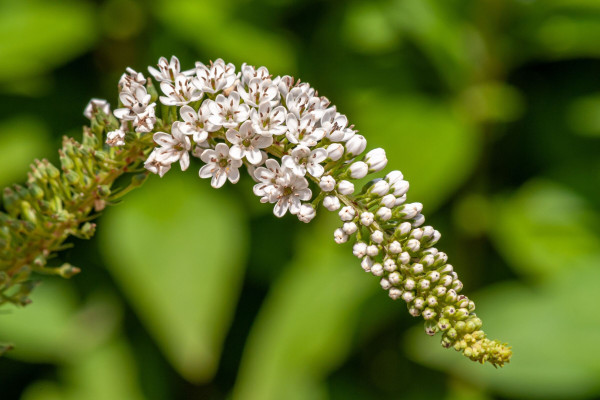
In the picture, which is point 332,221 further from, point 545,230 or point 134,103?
point 134,103

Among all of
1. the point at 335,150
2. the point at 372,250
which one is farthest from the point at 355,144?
the point at 372,250

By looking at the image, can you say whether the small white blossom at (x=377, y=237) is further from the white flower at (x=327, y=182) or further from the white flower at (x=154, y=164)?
the white flower at (x=154, y=164)

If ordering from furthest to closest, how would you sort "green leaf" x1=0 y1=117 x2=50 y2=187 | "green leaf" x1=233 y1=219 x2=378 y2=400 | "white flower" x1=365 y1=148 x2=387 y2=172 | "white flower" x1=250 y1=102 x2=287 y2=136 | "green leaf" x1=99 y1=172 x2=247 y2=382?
"green leaf" x1=0 y1=117 x2=50 y2=187
"green leaf" x1=233 y1=219 x2=378 y2=400
"green leaf" x1=99 y1=172 x2=247 y2=382
"white flower" x1=365 y1=148 x2=387 y2=172
"white flower" x1=250 y1=102 x2=287 y2=136

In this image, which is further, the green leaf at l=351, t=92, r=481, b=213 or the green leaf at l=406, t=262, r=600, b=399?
the green leaf at l=351, t=92, r=481, b=213

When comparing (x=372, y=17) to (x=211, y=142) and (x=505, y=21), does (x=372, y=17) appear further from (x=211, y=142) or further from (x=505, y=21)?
(x=211, y=142)

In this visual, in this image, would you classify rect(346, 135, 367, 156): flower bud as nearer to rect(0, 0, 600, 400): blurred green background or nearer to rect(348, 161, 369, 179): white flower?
rect(348, 161, 369, 179): white flower

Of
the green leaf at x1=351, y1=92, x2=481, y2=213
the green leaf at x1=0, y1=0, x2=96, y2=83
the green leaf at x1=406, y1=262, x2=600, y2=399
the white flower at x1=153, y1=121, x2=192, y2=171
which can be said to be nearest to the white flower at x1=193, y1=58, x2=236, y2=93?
the white flower at x1=153, y1=121, x2=192, y2=171

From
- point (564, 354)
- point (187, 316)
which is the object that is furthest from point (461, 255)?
point (187, 316)

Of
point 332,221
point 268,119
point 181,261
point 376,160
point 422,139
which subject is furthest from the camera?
point 332,221
